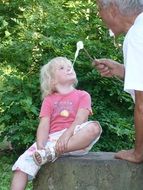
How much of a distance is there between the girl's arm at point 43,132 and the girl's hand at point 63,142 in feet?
0.43

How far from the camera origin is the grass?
576 cm

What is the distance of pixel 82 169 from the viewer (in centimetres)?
372

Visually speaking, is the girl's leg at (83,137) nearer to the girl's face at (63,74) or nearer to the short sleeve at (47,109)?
the short sleeve at (47,109)

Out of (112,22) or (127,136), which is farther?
(127,136)

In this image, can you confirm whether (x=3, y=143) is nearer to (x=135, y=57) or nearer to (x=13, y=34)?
(x=13, y=34)

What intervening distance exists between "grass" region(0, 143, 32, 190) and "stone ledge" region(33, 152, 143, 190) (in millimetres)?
1910

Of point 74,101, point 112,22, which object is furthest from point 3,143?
point 112,22

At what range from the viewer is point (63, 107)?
153 inches

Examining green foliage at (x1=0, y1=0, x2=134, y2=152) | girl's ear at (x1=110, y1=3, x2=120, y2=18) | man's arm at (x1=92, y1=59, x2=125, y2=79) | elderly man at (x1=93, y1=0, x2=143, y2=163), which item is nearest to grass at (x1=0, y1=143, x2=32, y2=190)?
green foliage at (x1=0, y1=0, x2=134, y2=152)

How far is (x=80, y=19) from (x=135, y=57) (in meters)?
4.50

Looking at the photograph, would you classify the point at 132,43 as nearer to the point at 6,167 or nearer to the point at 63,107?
the point at 63,107

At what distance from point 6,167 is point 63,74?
9.31 ft

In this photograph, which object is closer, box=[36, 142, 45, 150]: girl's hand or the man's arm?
box=[36, 142, 45, 150]: girl's hand

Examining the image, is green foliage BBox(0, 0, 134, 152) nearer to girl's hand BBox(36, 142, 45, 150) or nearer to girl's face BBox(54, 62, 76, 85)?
girl's face BBox(54, 62, 76, 85)
